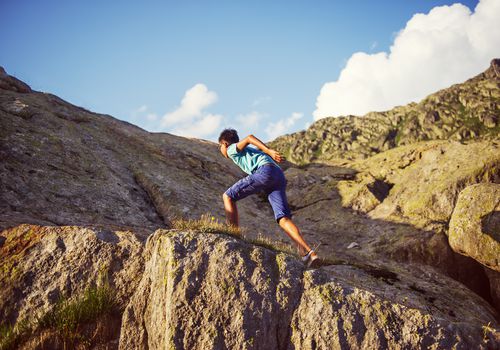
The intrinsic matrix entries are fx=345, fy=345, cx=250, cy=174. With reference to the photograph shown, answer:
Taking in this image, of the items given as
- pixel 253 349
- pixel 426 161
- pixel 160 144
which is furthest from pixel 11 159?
pixel 426 161

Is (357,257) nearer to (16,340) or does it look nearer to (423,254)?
(423,254)

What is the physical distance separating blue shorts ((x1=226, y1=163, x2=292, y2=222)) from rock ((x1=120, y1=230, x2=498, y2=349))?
6.56ft

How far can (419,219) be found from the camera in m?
15.9

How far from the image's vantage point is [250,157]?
33.3 feet

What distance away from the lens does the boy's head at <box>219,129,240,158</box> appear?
34.9 ft

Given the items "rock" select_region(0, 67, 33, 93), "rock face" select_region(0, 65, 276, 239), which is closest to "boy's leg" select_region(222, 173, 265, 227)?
"rock face" select_region(0, 65, 276, 239)

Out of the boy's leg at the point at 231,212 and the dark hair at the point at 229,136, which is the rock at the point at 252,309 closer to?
the boy's leg at the point at 231,212

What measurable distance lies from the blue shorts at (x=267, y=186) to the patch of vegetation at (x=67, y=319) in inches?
165

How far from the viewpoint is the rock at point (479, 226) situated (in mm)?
11922

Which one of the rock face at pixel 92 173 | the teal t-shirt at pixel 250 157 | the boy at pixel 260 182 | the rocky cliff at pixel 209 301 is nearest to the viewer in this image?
the rocky cliff at pixel 209 301

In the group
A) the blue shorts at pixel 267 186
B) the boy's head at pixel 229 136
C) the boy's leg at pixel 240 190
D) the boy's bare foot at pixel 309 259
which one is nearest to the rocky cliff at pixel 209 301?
the boy's bare foot at pixel 309 259

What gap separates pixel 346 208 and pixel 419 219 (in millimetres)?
4088

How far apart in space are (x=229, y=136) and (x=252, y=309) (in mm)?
5441

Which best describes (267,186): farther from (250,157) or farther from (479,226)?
(479,226)
